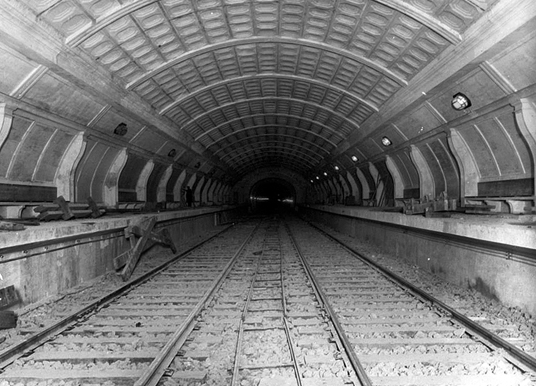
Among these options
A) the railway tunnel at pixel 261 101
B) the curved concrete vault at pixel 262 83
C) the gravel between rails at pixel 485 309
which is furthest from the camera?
the curved concrete vault at pixel 262 83

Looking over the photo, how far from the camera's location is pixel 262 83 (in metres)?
13.0

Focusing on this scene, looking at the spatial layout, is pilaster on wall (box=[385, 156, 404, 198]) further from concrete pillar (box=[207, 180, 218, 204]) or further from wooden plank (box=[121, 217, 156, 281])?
concrete pillar (box=[207, 180, 218, 204])

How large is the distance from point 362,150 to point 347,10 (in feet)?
29.9

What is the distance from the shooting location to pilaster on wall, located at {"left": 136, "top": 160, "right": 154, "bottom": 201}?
48.0 feet

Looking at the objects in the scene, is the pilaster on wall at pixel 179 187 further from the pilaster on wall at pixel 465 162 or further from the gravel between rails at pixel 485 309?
the pilaster on wall at pixel 465 162

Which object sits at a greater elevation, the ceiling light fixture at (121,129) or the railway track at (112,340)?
the ceiling light fixture at (121,129)

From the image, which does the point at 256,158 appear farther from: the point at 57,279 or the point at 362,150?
the point at 57,279

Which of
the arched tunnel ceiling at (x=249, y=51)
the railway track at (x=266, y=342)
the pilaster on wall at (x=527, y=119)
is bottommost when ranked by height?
the railway track at (x=266, y=342)

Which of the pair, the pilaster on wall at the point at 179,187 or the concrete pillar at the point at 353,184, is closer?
the pilaster on wall at the point at 179,187

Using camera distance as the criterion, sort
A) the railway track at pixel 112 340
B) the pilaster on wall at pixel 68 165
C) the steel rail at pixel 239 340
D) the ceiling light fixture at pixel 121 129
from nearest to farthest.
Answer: the steel rail at pixel 239 340, the railway track at pixel 112 340, the pilaster on wall at pixel 68 165, the ceiling light fixture at pixel 121 129

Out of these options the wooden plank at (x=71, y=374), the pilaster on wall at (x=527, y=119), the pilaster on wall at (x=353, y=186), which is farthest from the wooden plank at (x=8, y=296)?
the pilaster on wall at (x=353, y=186)

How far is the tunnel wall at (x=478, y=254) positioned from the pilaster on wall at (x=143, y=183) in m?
8.76

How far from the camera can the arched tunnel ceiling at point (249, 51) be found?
6.68 meters

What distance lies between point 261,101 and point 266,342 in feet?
38.5
